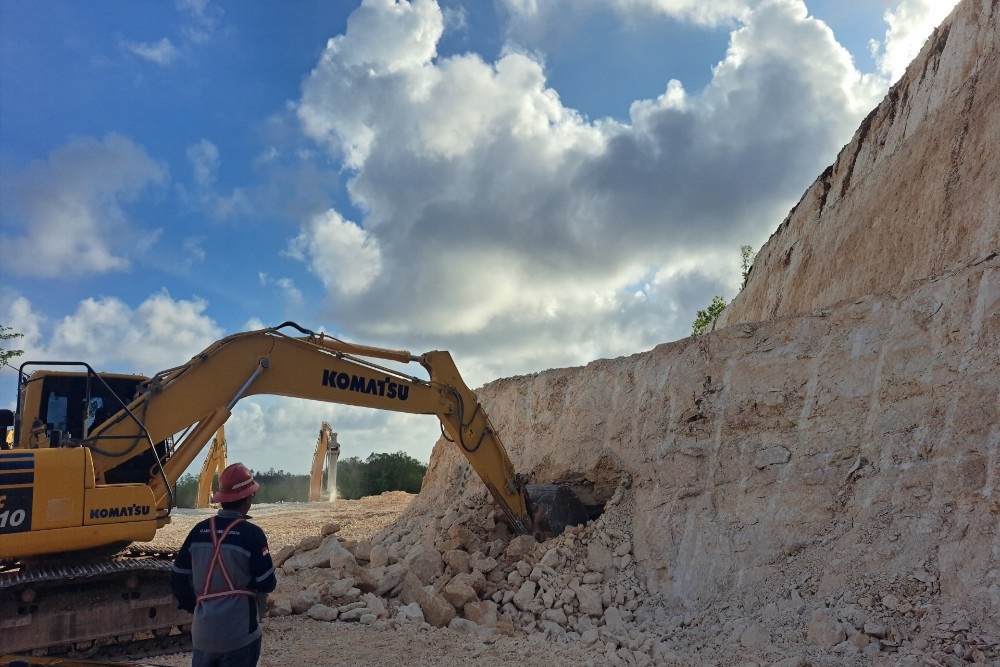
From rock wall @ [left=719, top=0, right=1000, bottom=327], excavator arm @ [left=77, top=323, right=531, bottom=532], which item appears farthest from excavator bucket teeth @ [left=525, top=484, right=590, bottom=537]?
rock wall @ [left=719, top=0, right=1000, bottom=327]

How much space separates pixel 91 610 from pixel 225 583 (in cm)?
346

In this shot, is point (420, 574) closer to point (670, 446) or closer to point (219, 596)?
point (670, 446)

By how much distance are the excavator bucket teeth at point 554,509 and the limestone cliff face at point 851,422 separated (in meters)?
0.55

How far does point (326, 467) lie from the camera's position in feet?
93.7

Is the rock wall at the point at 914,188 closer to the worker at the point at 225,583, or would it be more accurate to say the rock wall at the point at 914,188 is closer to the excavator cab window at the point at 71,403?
the worker at the point at 225,583

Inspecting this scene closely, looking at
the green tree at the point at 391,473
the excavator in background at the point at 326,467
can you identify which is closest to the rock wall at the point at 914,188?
the excavator in background at the point at 326,467

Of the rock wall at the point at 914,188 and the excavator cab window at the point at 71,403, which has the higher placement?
the rock wall at the point at 914,188

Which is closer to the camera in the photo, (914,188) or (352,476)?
(914,188)

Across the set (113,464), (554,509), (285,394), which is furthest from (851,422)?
(113,464)

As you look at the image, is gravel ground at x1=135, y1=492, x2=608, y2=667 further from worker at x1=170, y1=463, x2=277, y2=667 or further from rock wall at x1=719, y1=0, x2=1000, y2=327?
rock wall at x1=719, y1=0, x2=1000, y2=327

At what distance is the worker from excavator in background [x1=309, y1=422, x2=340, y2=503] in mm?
23373

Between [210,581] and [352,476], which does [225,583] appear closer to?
[210,581]

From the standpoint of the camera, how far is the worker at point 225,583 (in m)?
4.24

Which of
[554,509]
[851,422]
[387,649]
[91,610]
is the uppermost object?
[851,422]
